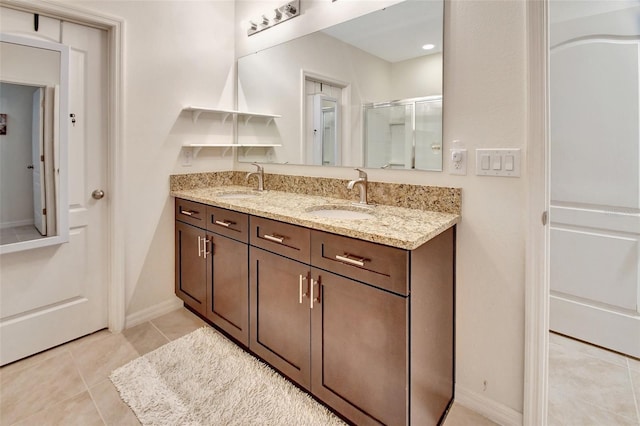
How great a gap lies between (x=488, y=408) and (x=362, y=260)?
3.16 feet

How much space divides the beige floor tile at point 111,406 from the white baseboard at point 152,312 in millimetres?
602

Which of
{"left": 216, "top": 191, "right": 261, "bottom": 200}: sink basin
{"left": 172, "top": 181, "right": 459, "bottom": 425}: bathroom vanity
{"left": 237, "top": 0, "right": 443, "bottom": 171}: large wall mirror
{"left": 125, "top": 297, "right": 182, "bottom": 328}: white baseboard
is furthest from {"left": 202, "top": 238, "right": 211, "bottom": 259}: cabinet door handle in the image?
{"left": 237, "top": 0, "right": 443, "bottom": 171}: large wall mirror

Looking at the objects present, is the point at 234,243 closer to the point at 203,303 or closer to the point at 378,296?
the point at 203,303

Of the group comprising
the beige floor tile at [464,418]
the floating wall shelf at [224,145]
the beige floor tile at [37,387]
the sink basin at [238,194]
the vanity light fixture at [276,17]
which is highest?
the vanity light fixture at [276,17]

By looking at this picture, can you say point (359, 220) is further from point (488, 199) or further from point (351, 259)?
point (488, 199)

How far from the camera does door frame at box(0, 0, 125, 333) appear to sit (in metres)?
2.06

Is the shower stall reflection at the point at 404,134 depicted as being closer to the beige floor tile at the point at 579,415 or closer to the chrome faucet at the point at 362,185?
the chrome faucet at the point at 362,185

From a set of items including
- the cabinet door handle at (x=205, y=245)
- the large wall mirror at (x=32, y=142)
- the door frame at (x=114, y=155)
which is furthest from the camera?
the cabinet door handle at (x=205, y=245)

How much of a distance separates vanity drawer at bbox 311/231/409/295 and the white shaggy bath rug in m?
0.70

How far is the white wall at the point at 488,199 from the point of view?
1.44 m

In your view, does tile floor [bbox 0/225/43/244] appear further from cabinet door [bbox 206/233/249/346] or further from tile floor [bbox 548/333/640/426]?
tile floor [bbox 548/333/640/426]

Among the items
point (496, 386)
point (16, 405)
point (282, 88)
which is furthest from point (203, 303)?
point (496, 386)

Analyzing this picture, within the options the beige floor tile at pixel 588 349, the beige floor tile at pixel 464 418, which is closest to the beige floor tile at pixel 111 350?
the beige floor tile at pixel 464 418

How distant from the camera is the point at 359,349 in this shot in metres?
1.36
